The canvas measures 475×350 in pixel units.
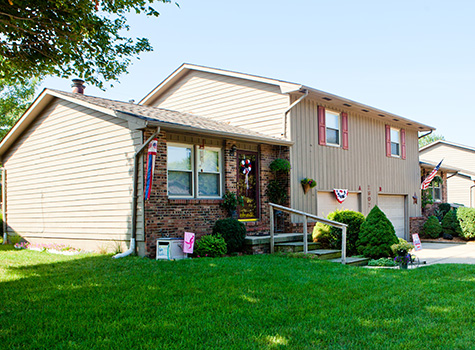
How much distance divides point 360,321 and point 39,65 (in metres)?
9.57

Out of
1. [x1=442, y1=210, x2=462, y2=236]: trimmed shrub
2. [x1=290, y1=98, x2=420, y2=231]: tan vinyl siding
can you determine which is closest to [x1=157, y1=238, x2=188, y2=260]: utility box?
[x1=290, y1=98, x2=420, y2=231]: tan vinyl siding

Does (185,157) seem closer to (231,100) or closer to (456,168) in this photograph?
(231,100)

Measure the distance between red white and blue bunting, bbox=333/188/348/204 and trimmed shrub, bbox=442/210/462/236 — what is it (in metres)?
7.30

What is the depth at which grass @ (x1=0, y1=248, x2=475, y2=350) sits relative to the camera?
177 inches

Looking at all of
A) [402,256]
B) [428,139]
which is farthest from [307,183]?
[428,139]

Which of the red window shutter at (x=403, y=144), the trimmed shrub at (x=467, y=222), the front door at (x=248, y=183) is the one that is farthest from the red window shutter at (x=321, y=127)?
the trimmed shrub at (x=467, y=222)

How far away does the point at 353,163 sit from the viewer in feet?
52.7

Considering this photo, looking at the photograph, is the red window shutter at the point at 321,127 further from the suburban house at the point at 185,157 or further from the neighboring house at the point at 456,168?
the neighboring house at the point at 456,168

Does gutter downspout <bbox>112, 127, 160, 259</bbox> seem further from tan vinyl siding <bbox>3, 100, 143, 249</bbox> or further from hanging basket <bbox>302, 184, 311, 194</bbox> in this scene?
hanging basket <bbox>302, 184, 311, 194</bbox>

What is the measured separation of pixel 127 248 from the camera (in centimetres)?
1027

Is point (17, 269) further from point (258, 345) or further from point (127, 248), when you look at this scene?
point (258, 345)

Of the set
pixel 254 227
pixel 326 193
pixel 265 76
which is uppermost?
pixel 265 76

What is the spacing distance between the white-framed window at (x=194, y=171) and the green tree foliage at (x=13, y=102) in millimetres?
18040

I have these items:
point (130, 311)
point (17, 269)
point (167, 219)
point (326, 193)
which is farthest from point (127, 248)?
point (326, 193)
